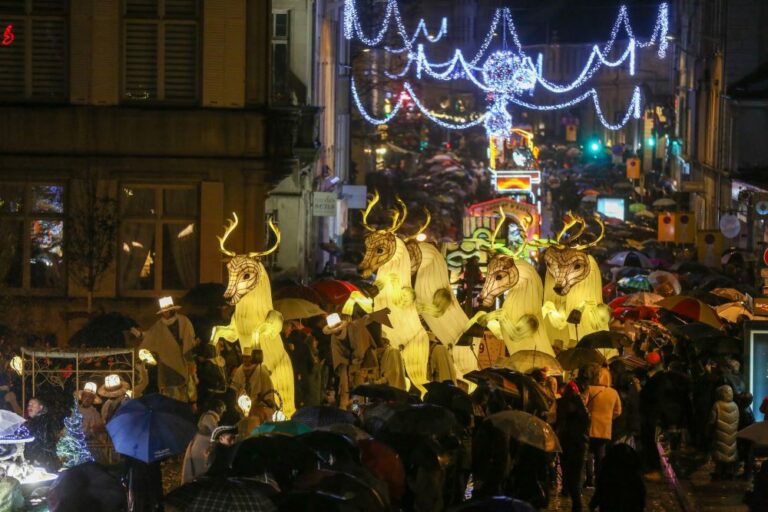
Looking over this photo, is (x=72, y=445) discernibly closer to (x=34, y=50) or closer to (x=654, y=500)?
(x=654, y=500)

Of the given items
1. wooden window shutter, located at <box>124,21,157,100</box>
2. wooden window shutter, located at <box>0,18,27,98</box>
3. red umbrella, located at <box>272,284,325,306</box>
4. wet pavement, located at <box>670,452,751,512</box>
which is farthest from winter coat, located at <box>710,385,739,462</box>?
wooden window shutter, located at <box>0,18,27,98</box>

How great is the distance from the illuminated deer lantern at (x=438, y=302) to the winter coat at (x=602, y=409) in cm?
407

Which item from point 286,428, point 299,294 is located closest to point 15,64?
point 299,294

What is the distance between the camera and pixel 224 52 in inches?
1075

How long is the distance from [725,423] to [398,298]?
15.3ft

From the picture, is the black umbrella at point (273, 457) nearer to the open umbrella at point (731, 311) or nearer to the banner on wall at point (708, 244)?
the open umbrella at point (731, 311)

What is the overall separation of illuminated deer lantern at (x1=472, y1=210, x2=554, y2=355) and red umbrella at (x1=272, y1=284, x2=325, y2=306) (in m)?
3.68

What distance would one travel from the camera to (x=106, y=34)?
2723 cm

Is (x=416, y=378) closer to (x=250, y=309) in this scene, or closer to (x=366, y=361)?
(x=366, y=361)

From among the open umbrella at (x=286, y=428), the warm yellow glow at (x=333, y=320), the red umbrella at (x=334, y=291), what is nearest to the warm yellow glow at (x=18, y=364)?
the warm yellow glow at (x=333, y=320)

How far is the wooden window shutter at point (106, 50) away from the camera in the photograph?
89.4ft

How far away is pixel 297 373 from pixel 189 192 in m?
6.29

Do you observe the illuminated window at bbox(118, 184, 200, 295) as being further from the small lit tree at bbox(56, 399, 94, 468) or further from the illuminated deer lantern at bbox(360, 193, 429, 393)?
the small lit tree at bbox(56, 399, 94, 468)

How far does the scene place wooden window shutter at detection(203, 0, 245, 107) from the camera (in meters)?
27.2
